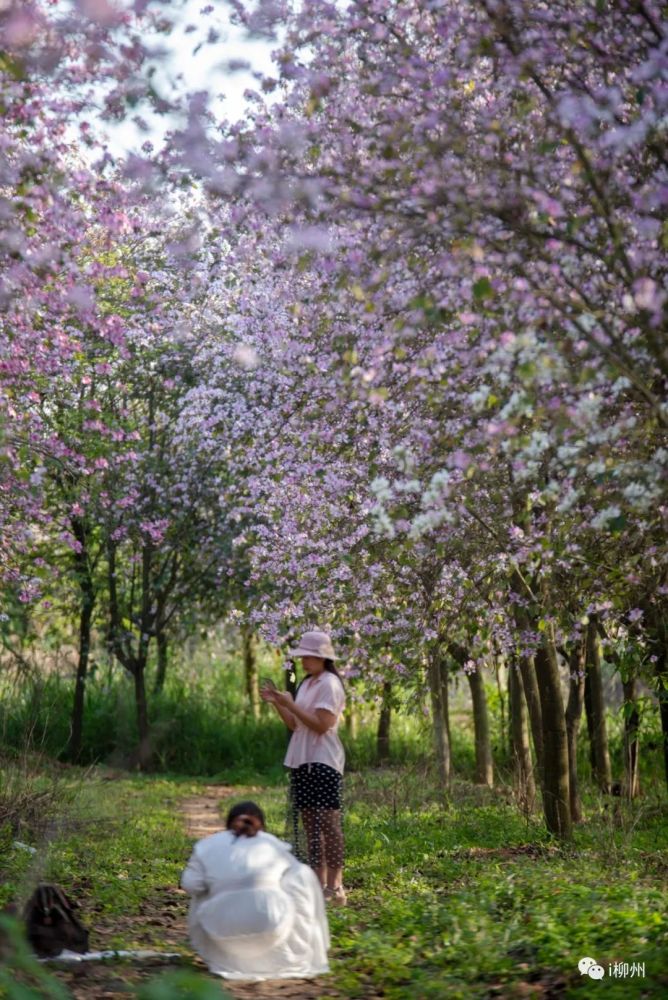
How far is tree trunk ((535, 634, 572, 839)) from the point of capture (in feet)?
36.3

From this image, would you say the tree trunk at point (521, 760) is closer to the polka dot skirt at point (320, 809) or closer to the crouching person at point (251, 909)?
the polka dot skirt at point (320, 809)

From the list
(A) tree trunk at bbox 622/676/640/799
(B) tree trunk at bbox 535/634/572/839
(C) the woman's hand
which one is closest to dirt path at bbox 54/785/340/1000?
(C) the woman's hand

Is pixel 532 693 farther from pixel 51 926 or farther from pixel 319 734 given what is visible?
pixel 51 926

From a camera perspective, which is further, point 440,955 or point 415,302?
point 440,955

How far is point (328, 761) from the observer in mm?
8562

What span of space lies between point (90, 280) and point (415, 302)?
212 inches

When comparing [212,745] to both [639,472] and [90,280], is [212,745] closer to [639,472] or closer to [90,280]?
[90,280]

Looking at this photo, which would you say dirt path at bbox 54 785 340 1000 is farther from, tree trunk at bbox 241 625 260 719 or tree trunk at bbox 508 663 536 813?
tree trunk at bbox 241 625 260 719

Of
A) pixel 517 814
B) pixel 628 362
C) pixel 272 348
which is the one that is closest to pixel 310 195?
pixel 628 362

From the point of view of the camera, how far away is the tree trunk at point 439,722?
14992 mm

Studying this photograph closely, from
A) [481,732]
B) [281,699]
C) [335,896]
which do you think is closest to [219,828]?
[481,732]

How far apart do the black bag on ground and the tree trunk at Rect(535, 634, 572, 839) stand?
17.9 feet

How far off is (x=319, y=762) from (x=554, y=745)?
340 centimetres

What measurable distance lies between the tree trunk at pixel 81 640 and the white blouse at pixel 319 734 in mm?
12075
